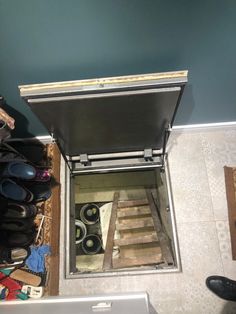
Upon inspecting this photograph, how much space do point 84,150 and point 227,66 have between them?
2.62 ft

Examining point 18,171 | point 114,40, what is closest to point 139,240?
point 18,171

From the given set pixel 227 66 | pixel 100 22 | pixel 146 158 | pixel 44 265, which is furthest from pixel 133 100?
pixel 44 265

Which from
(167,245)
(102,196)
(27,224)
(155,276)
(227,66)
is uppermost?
(227,66)

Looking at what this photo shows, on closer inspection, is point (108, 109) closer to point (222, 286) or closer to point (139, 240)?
point (139, 240)

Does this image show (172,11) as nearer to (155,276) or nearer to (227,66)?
(227,66)

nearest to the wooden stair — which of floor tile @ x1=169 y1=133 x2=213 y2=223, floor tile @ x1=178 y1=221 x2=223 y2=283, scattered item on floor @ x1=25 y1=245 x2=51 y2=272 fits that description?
floor tile @ x1=178 y1=221 x2=223 y2=283

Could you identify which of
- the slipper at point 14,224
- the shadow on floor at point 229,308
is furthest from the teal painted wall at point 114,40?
the shadow on floor at point 229,308

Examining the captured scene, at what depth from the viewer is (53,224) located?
1467 mm

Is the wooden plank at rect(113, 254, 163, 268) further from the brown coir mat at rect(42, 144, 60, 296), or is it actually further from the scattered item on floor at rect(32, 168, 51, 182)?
the scattered item on floor at rect(32, 168, 51, 182)

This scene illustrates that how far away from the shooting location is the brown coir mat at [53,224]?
4.47ft

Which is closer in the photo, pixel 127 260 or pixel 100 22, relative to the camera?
pixel 100 22

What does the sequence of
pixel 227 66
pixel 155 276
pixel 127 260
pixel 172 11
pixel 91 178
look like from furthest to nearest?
1. pixel 91 178
2. pixel 127 260
3. pixel 155 276
4. pixel 227 66
5. pixel 172 11

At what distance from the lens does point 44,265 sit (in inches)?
54.8

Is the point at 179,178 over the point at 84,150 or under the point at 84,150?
under
